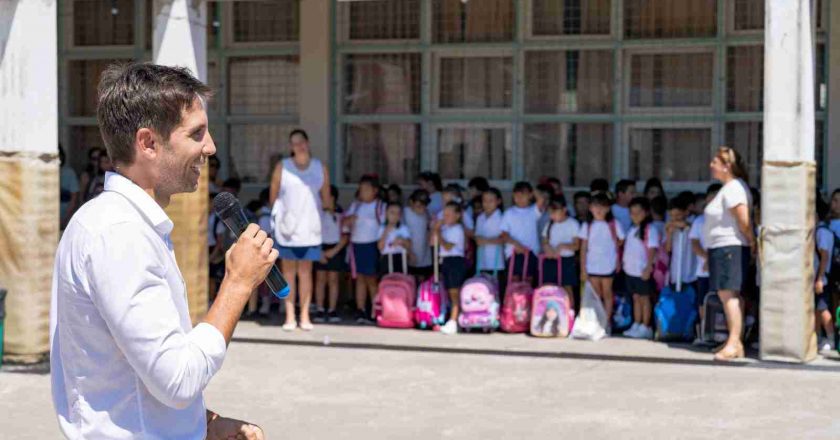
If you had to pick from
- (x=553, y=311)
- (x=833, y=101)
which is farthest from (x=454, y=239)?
(x=833, y=101)

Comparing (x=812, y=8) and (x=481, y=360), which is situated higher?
(x=812, y=8)

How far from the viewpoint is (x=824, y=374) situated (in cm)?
928

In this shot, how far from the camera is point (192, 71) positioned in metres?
10.2

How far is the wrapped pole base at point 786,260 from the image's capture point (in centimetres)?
942

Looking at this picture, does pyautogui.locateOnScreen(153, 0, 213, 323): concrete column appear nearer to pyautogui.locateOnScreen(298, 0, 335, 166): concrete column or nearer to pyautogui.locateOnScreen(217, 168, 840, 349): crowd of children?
pyautogui.locateOnScreen(217, 168, 840, 349): crowd of children

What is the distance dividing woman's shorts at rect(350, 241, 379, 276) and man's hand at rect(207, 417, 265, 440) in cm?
894

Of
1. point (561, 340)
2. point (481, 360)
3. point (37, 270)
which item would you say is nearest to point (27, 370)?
point (37, 270)

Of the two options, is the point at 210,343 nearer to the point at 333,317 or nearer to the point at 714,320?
the point at 714,320

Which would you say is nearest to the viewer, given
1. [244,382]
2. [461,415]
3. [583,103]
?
[461,415]

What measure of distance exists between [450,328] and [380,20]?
3.60 metres

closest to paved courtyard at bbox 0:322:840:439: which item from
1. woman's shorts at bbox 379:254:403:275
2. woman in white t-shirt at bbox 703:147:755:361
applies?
woman in white t-shirt at bbox 703:147:755:361

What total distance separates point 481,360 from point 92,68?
6.42m

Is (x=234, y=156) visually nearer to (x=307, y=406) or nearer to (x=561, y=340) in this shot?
(x=561, y=340)

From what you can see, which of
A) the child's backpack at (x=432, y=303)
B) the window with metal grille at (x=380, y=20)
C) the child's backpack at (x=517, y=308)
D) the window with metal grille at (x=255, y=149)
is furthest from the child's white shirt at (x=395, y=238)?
the window with metal grille at (x=380, y=20)
